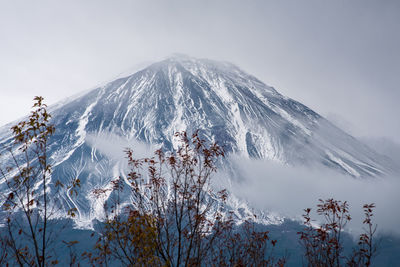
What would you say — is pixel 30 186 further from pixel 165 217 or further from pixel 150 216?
pixel 165 217

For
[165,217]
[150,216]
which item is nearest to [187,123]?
[165,217]

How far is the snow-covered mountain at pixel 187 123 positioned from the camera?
101812 millimetres

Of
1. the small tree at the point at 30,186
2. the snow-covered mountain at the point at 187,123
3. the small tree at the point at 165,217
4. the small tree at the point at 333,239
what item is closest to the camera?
the small tree at the point at 30,186

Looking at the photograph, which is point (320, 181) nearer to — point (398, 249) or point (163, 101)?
point (398, 249)

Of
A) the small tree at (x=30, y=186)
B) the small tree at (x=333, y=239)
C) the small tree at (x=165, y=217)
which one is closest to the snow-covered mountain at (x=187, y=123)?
the small tree at (x=333, y=239)

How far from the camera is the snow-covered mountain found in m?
102

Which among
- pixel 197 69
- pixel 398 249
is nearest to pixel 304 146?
pixel 398 249

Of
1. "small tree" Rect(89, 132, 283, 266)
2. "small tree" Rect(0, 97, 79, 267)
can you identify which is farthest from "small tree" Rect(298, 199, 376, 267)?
"small tree" Rect(0, 97, 79, 267)

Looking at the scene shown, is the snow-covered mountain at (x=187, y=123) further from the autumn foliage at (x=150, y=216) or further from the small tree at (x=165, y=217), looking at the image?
the small tree at (x=165, y=217)

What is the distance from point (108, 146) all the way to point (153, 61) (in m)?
52.1

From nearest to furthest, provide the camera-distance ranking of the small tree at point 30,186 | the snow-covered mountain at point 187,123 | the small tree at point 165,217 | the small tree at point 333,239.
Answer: the small tree at point 30,186
the small tree at point 165,217
the small tree at point 333,239
the snow-covered mountain at point 187,123

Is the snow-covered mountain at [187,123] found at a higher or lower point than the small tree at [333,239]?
higher

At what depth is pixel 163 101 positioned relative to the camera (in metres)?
120

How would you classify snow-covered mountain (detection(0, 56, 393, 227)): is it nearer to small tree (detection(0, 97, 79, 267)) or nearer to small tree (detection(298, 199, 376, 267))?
small tree (detection(298, 199, 376, 267))
